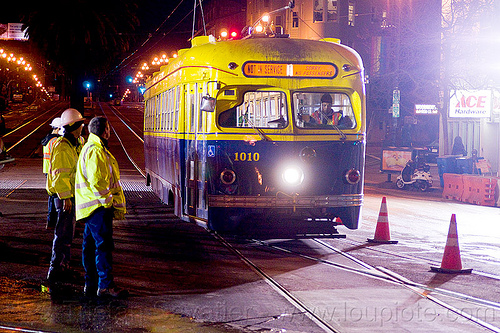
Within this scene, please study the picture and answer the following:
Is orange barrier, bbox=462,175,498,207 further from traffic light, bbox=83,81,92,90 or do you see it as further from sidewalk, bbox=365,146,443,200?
traffic light, bbox=83,81,92,90

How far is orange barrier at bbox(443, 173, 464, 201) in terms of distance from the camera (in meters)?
20.6

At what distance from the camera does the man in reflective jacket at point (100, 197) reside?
23.9ft

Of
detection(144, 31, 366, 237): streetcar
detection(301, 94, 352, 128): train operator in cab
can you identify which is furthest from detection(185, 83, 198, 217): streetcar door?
detection(301, 94, 352, 128): train operator in cab

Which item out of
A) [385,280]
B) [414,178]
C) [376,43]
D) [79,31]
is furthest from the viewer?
[376,43]

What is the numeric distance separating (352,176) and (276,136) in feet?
4.36

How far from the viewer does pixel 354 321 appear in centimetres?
669

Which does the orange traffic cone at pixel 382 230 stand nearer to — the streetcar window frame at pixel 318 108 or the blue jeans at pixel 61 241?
the streetcar window frame at pixel 318 108

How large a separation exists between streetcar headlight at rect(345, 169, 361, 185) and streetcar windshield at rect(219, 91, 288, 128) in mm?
1224

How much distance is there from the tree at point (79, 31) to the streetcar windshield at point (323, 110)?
3578 centimetres

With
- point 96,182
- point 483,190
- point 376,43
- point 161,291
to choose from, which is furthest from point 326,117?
point 376,43

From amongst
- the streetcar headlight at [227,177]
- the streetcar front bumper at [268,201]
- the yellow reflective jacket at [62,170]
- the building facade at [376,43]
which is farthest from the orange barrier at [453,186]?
the building facade at [376,43]

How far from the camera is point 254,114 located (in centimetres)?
1074

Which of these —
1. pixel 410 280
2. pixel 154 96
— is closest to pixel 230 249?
pixel 410 280

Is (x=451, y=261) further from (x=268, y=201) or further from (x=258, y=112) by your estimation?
(x=258, y=112)
